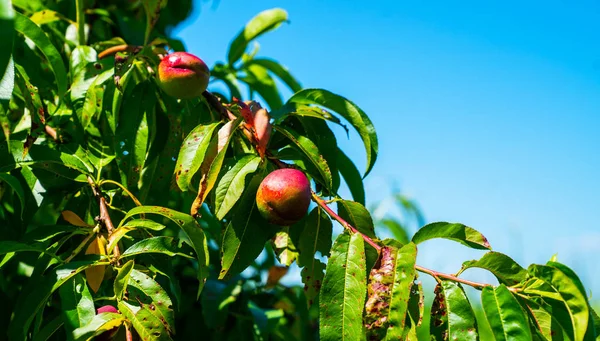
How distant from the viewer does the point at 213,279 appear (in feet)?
6.99

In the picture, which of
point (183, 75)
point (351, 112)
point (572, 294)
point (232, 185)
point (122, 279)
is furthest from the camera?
point (351, 112)

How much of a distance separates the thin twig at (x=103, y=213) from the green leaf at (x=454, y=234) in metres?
0.57

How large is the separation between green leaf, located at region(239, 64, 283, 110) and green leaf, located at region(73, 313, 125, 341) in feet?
3.98

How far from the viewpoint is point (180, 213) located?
114 centimetres

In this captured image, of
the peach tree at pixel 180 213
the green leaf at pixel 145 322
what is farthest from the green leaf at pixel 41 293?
the green leaf at pixel 145 322

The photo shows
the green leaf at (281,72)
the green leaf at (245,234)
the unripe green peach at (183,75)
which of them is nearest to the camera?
the green leaf at (245,234)

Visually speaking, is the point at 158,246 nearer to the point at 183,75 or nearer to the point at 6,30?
the point at 183,75

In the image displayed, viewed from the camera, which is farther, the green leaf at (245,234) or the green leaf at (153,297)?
the green leaf at (245,234)

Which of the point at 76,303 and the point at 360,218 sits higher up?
the point at 360,218

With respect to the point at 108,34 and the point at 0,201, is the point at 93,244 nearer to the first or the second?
the point at 0,201

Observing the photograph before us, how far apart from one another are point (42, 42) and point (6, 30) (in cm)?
68

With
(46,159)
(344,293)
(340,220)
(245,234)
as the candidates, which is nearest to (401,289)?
(344,293)

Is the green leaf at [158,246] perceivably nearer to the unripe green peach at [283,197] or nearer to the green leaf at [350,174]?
the unripe green peach at [283,197]

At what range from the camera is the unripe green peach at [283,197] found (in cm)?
114
